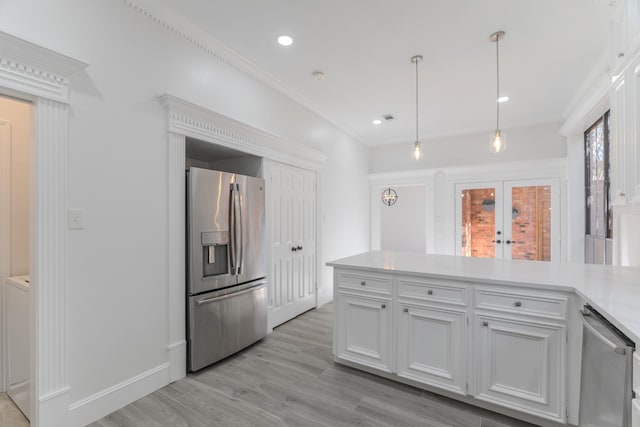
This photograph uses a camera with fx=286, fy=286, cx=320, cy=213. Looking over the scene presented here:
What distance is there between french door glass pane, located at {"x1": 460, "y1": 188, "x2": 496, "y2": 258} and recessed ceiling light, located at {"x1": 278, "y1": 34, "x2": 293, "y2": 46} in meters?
4.19

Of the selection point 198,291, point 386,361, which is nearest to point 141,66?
point 198,291

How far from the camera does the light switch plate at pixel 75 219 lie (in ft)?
5.75

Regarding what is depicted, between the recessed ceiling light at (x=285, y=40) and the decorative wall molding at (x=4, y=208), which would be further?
the recessed ceiling light at (x=285, y=40)

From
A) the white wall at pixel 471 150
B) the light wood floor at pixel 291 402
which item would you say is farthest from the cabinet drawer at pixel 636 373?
the white wall at pixel 471 150

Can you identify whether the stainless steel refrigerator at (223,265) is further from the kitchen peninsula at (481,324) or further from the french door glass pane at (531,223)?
the french door glass pane at (531,223)

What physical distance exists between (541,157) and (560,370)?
13.8 ft

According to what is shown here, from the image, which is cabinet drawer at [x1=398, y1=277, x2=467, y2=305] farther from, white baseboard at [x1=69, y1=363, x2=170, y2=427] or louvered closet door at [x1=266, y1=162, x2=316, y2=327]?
white baseboard at [x1=69, y1=363, x2=170, y2=427]

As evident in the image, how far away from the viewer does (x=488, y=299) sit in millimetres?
1905

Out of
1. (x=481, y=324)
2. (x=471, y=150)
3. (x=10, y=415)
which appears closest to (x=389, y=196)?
(x=471, y=150)

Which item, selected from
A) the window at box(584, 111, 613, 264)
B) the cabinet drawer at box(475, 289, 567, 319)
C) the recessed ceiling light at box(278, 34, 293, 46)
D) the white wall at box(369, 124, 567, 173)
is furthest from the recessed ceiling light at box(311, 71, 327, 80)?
the window at box(584, 111, 613, 264)

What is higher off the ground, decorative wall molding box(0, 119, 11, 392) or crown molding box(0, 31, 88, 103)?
crown molding box(0, 31, 88, 103)

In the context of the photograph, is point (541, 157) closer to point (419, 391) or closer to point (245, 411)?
point (419, 391)

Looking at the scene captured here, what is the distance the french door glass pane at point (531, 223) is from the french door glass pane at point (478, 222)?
1.03 ft

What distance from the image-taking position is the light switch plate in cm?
175
